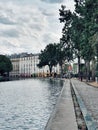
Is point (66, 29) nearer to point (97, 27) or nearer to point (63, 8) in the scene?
point (63, 8)

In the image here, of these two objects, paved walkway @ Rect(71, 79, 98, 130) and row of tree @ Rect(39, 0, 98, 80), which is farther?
row of tree @ Rect(39, 0, 98, 80)

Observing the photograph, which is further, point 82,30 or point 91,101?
point 82,30

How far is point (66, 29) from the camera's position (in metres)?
92.8

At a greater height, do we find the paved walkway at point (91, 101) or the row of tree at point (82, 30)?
the row of tree at point (82, 30)

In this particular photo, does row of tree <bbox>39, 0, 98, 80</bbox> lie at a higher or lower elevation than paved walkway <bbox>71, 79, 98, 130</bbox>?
higher

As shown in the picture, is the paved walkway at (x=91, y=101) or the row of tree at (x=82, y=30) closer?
the paved walkway at (x=91, y=101)

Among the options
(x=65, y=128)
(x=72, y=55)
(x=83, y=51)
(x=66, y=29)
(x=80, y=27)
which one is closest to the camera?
(x=65, y=128)

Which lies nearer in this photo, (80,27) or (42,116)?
(42,116)

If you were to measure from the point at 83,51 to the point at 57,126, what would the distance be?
5550 centimetres

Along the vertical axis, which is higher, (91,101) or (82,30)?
(82,30)

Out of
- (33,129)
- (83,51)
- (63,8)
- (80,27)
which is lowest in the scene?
(33,129)

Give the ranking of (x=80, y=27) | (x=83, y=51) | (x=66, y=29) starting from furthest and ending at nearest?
(x=66, y=29) → (x=80, y=27) → (x=83, y=51)

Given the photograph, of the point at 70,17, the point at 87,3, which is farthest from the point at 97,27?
the point at 70,17

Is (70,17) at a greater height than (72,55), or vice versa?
(70,17)
